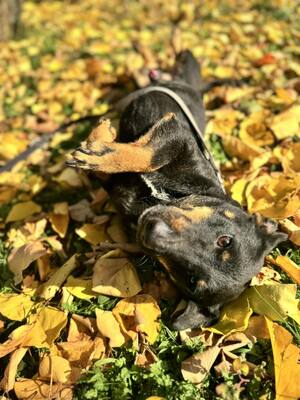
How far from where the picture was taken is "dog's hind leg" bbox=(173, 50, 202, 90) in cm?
550

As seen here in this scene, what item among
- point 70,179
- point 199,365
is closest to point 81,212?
point 70,179

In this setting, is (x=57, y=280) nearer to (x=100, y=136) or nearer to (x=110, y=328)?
(x=110, y=328)

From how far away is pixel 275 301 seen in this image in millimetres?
3230

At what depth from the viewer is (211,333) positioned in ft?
10.5

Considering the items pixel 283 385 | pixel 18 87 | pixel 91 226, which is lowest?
pixel 283 385

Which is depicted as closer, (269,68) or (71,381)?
(71,381)

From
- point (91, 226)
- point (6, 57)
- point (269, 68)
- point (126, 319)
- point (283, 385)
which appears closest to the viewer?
Answer: point (283, 385)

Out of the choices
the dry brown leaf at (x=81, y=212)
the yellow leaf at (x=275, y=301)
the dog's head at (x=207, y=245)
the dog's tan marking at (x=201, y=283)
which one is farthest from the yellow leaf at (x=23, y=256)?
the yellow leaf at (x=275, y=301)

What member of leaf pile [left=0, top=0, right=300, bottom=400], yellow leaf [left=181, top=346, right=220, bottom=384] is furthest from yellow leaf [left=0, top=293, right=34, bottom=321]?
yellow leaf [left=181, top=346, right=220, bottom=384]

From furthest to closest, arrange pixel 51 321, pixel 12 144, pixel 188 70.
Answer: pixel 188 70, pixel 12 144, pixel 51 321

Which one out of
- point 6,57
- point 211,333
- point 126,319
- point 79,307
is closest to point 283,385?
point 211,333

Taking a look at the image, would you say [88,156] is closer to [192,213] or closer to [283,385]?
[192,213]

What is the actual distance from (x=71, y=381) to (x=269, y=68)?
179 inches

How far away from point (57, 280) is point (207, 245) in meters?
1.32
